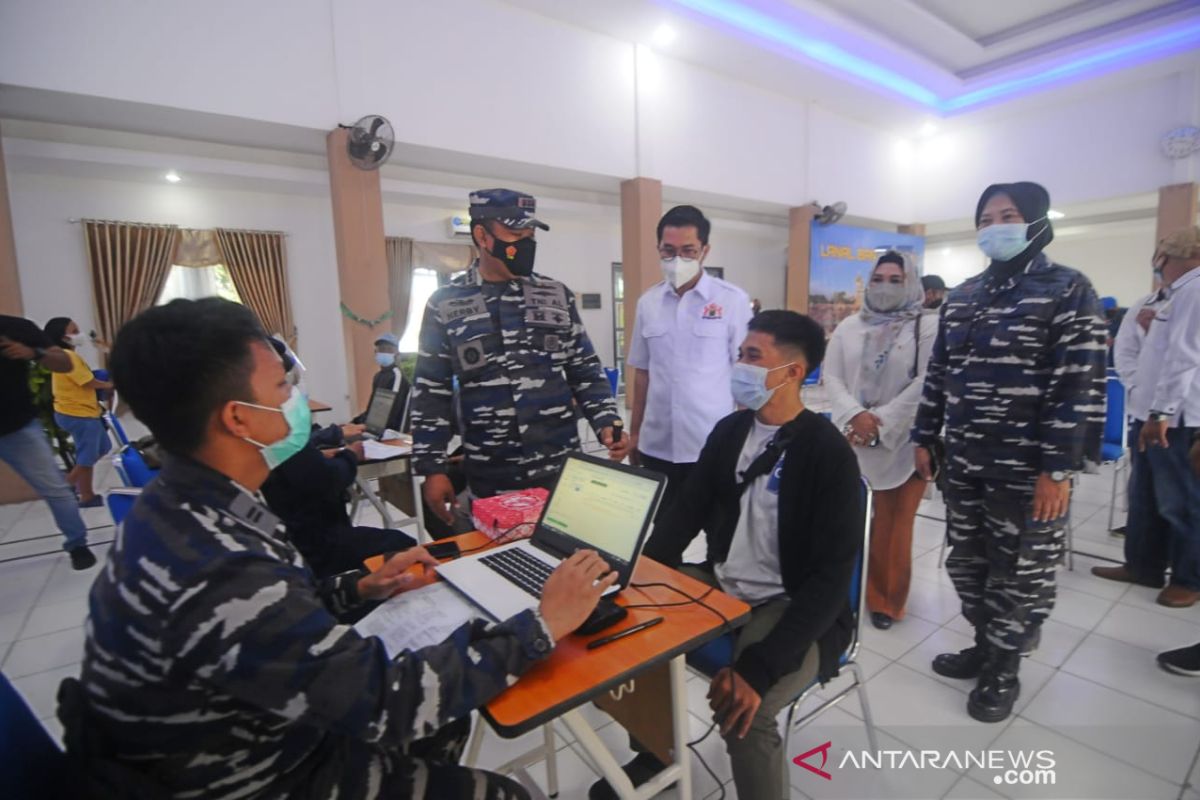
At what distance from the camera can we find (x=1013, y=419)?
5.70 feet

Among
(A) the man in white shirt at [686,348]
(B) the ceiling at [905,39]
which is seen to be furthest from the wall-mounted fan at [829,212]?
A: (A) the man in white shirt at [686,348]

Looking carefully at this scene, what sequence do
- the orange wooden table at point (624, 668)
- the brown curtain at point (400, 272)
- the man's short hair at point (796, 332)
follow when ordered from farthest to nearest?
1. the brown curtain at point (400, 272)
2. the man's short hair at point (796, 332)
3. the orange wooden table at point (624, 668)

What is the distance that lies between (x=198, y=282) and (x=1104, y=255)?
46.0 ft

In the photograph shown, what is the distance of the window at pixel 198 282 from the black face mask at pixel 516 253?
512 cm

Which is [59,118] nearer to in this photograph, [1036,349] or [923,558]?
[1036,349]

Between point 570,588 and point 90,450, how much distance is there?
15.4 ft

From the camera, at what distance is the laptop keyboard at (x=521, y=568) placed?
3.77ft

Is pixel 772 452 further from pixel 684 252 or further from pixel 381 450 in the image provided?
pixel 381 450

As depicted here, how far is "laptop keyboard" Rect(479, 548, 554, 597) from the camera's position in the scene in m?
1.15

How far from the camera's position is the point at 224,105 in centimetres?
408

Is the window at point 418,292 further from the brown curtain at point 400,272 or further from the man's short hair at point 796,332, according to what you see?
the man's short hair at point 796,332

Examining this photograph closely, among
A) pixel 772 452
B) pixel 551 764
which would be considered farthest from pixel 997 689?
pixel 551 764

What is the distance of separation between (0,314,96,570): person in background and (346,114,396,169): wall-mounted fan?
2366 mm

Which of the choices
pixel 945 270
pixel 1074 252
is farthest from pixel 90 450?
pixel 1074 252
